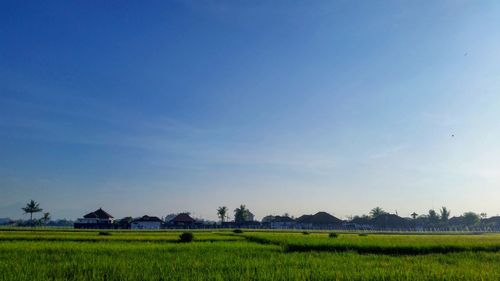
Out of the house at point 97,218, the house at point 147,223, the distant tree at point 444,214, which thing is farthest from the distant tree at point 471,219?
the house at point 97,218

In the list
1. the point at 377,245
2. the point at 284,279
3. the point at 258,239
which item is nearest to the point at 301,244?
the point at 377,245

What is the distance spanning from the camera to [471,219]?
493 feet

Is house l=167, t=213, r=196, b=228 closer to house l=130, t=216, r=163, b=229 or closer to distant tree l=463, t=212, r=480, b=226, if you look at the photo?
house l=130, t=216, r=163, b=229

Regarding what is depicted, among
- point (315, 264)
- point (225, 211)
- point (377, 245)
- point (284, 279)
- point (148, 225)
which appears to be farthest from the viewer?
point (225, 211)

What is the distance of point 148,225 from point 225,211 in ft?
123

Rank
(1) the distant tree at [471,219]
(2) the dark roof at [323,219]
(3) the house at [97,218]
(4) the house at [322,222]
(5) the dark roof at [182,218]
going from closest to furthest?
(3) the house at [97,218] < (5) the dark roof at [182,218] < (4) the house at [322,222] < (2) the dark roof at [323,219] < (1) the distant tree at [471,219]

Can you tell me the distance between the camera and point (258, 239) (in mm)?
36375

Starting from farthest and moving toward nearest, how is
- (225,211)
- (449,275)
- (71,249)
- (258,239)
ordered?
(225,211)
(258,239)
(71,249)
(449,275)

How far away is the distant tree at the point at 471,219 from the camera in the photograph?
150 meters

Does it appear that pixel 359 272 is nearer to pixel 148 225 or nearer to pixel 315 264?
pixel 315 264

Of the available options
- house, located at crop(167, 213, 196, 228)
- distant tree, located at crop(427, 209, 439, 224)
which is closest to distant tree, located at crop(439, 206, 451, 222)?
distant tree, located at crop(427, 209, 439, 224)

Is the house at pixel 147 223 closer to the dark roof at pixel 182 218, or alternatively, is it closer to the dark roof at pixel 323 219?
the dark roof at pixel 182 218

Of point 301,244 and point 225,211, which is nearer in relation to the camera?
point 301,244

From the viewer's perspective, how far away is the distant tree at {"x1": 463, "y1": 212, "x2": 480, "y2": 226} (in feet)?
491
